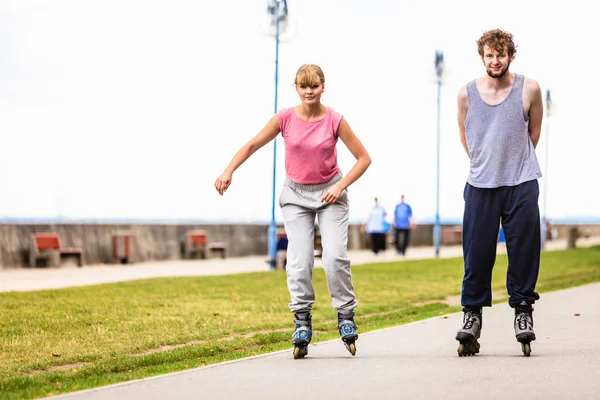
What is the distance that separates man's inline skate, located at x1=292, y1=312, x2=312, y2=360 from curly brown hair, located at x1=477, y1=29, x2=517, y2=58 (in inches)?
82.9

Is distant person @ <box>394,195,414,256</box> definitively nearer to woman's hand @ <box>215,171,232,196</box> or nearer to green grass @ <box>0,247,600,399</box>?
green grass @ <box>0,247,600,399</box>

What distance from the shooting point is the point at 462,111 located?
7.00 meters

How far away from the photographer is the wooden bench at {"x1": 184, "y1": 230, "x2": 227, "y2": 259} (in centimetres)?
2942

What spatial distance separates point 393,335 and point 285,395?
2996mm

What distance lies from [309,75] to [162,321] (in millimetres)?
4535

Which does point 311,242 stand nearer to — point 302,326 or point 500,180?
point 302,326

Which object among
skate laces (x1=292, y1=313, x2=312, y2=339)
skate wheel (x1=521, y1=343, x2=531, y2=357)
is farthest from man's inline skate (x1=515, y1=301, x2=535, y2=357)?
skate laces (x1=292, y1=313, x2=312, y2=339)

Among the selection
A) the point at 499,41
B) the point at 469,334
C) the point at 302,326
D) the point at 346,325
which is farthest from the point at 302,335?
the point at 499,41

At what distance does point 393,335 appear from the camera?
8367 mm

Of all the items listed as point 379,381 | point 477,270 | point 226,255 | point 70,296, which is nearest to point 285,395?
point 379,381

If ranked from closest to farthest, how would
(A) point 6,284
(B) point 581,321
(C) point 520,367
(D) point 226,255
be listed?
1. (C) point 520,367
2. (B) point 581,321
3. (A) point 6,284
4. (D) point 226,255

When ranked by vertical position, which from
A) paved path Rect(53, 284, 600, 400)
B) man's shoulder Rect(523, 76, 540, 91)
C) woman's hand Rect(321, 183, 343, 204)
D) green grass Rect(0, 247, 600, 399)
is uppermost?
man's shoulder Rect(523, 76, 540, 91)

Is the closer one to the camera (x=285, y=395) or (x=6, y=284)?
(x=285, y=395)

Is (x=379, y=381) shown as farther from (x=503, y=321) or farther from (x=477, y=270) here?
(x=503, y=321)
